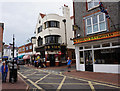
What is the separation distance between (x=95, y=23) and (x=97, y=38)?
2187 mm

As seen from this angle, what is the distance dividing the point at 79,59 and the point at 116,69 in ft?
15.4

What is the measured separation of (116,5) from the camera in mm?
11539

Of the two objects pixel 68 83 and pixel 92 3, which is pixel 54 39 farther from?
A: pixel 68 83

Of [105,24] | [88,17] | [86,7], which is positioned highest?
[86,7]

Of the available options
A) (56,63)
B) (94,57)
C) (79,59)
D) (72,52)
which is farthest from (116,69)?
(72,52)

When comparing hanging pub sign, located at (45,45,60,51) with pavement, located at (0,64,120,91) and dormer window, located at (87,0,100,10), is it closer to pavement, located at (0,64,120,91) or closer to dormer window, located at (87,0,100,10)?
dormer window, located at (87,0,100,10)

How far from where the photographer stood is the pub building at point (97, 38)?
36.9ft

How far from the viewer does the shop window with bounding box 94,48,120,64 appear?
11.2m

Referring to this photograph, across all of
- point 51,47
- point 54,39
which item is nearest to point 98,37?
point 51,47

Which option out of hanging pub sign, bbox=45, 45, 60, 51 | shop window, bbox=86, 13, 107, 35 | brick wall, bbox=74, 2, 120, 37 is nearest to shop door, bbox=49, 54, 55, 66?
hanging pub sign, bbox=45, 45, 60, 51

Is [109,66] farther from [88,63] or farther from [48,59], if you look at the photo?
[48,59]

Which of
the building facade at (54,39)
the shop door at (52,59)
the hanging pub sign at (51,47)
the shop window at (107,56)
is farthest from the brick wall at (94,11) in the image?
the shop door at (52,59)

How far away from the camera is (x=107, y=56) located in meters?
11.9

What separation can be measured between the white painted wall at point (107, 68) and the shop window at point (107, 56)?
1.10 feet
